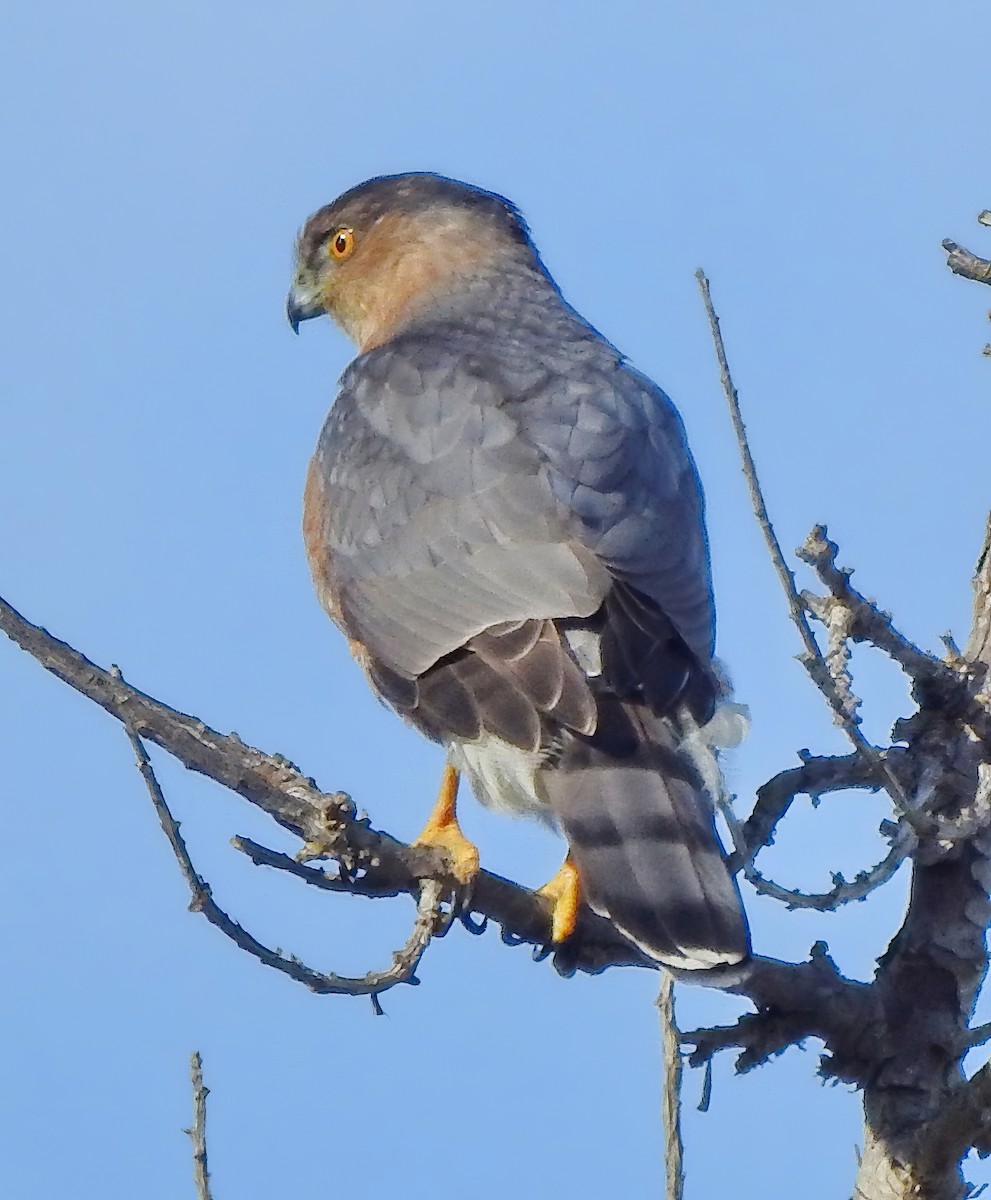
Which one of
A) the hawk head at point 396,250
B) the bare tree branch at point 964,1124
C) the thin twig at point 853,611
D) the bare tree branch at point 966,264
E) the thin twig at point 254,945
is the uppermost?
the hawk head at point 396,250

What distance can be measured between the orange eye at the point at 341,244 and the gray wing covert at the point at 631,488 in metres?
2.02

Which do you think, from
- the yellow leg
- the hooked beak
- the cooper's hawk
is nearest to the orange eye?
the hooked beak

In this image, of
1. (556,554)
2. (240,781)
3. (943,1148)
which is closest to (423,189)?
(556,554)

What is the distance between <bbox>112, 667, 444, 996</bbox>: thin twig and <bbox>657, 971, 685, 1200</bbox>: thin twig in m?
0.56

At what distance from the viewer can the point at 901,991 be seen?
3.88m

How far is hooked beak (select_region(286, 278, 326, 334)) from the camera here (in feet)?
21.3

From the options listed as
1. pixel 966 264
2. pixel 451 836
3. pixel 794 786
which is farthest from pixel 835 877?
pixel 966 264

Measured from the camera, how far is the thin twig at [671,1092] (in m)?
3.39

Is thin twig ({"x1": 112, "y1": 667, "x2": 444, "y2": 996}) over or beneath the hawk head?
beneath

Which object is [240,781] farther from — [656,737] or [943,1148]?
[943,1148]

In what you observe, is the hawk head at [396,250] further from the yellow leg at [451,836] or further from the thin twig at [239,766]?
the thin twig at [239,766]

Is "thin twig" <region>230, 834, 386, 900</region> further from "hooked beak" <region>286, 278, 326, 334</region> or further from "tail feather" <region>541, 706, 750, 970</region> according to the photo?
"hooked beak" <region>286, 278, 326, 334</region>

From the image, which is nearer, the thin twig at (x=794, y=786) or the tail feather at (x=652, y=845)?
the tail feather at (x=652, y=845)

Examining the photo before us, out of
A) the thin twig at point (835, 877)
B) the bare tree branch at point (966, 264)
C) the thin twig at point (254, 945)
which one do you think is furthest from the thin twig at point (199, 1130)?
the bare tree branch at point (966, 264)
